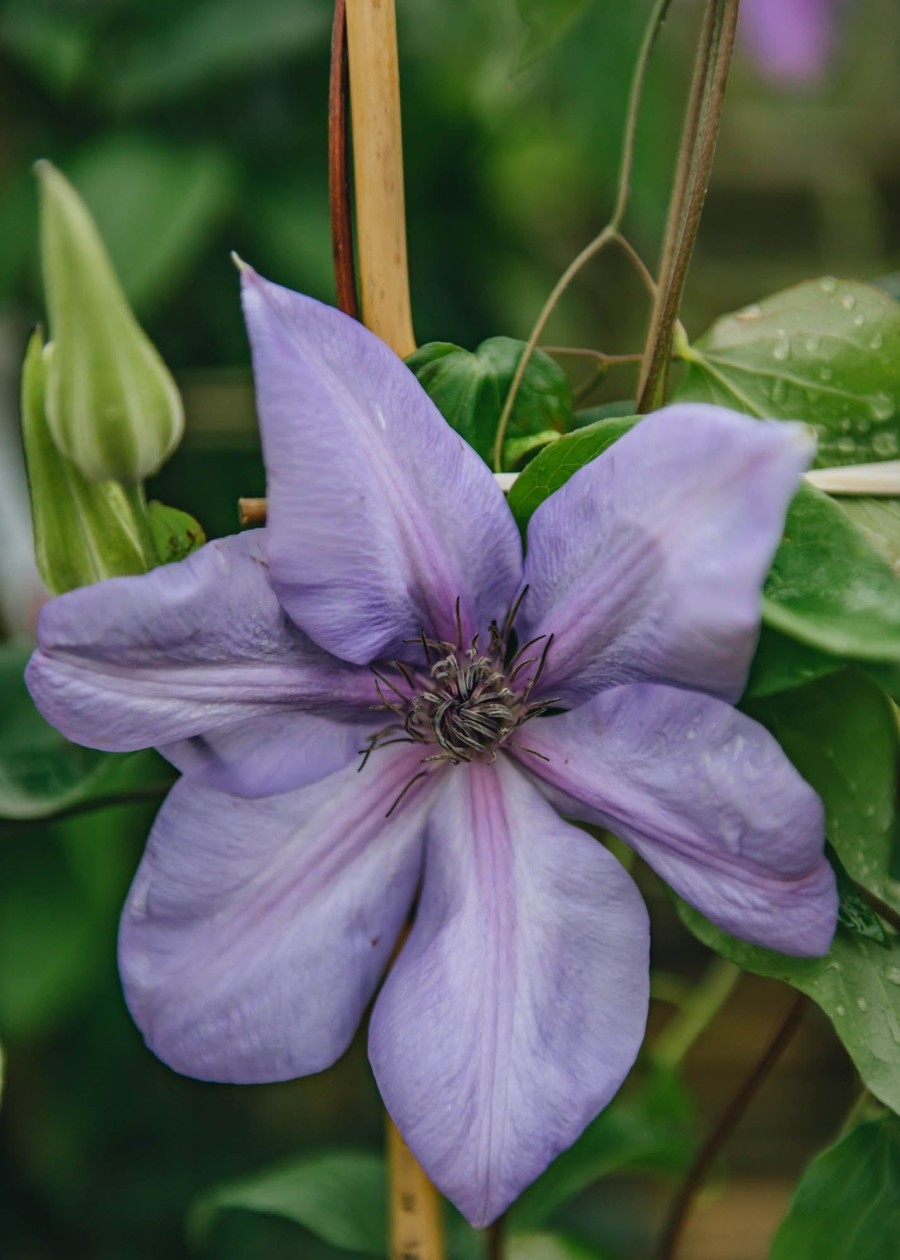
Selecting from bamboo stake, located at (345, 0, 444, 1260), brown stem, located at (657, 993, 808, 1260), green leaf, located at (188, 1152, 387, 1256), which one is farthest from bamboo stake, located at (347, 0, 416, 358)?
green leaf, located at (188, 1152, 387, 1256)

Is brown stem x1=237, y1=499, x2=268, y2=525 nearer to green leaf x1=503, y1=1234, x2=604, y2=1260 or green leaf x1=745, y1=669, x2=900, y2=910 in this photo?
green leaf x1=745, y1=669, x2=900, y2=910

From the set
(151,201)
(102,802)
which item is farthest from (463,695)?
(151,201)

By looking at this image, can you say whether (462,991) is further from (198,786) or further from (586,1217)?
(586,1217)

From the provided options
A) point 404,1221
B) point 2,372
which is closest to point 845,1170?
point 404,1221

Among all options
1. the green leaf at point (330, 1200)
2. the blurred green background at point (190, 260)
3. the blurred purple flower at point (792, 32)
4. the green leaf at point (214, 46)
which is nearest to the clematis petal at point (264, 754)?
the green leaf at point (330, 1200)

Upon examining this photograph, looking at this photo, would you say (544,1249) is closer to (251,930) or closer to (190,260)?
(251,930)

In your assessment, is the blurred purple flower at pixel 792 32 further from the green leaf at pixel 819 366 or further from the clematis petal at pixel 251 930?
the clematis petal at pixel 251 930
